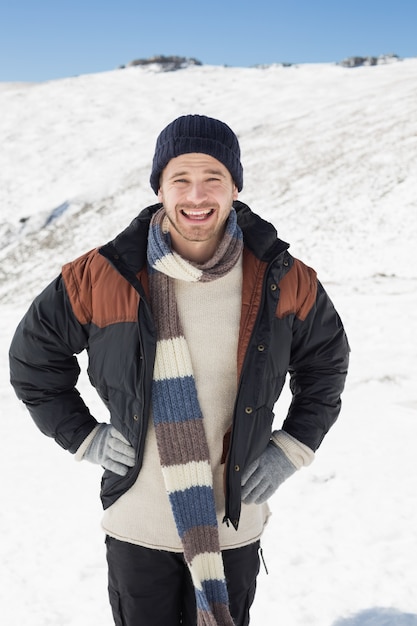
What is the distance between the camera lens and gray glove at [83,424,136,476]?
2402 millimetres

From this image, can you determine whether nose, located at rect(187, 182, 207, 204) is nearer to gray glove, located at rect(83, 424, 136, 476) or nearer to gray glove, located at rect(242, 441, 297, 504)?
gray glove, located at rect(83, 424, 136, 476)

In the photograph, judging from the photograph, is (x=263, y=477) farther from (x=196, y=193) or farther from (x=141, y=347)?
(x=196, y=193)

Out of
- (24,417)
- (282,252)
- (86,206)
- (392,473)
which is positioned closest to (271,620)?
(392,473)

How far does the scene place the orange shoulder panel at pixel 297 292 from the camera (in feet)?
8.08

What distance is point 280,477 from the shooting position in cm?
251

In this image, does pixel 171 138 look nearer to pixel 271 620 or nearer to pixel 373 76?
pixel 271 620

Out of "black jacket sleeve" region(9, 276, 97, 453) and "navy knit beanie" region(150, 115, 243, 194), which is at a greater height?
"navy knit beanie" region(150, 115, 243, 194)

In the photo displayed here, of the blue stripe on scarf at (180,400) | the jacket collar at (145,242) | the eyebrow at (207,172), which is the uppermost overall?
the eyebrow at (207,172)

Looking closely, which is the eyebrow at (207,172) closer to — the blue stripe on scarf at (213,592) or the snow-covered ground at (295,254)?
the blue stripe on scarf at (213,592)

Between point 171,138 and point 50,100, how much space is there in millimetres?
40779

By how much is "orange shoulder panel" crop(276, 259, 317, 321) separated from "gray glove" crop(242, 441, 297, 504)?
0.61m

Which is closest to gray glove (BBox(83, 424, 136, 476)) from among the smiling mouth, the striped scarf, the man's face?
the striped scarf

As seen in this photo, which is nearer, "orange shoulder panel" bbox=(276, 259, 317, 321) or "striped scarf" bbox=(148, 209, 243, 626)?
"striped scarf" bbox=(148, 209, 243, 626)

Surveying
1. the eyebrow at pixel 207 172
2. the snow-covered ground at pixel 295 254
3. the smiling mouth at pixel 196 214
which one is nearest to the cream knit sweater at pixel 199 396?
the smiling mouth at pixel 196 214
